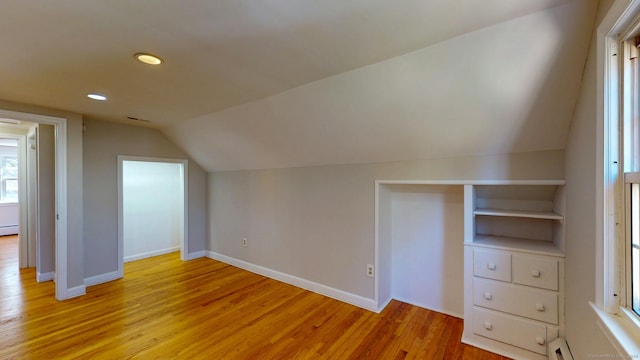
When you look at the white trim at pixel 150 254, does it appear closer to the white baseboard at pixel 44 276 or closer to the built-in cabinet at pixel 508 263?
the white baseboard at pixel 44 276

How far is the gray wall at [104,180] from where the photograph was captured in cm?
350

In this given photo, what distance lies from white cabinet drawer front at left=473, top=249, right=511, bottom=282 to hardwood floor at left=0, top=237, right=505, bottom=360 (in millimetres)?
609

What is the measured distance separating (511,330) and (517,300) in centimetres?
24

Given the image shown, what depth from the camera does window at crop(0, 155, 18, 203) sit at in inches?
260

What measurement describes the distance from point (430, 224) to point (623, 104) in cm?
189

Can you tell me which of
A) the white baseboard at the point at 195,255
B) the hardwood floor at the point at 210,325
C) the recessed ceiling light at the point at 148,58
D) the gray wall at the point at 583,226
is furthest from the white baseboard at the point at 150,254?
the gray wall at the point at 583,226

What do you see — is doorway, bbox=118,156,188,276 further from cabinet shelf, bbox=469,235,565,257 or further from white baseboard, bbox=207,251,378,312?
cabinet shelf, bbox=469,235,565,257

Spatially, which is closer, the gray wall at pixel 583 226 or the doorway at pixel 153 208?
the gray wall at pixel 583 226

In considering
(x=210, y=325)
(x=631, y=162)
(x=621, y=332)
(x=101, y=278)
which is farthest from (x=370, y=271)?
(x=101, y=278)

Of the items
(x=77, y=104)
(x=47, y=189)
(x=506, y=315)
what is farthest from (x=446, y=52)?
(x=47, y=189)

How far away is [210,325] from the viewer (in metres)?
2.54

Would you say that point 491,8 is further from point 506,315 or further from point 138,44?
point 506,315

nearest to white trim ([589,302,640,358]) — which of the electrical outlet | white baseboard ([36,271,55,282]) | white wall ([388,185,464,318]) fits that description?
white wall ([388,185,464,318])

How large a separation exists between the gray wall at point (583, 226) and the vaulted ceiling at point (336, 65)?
6.9 inches
